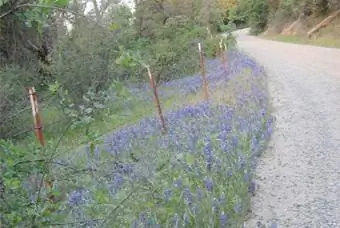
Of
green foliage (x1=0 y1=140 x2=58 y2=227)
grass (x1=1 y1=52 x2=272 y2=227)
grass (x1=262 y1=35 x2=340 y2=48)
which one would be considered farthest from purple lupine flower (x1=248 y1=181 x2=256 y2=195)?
grass (x1=262 y1=35 x2=340 y2=48)

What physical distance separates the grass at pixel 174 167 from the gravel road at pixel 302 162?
250mm

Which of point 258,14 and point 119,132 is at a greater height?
point 119,132

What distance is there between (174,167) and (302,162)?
128 inches

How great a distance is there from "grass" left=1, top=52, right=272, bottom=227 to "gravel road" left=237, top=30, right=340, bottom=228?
25cm

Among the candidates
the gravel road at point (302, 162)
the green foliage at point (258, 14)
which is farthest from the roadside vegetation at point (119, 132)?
the green foliage at point (258, 14)

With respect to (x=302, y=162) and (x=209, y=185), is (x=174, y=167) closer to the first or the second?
(x=209, y=185)

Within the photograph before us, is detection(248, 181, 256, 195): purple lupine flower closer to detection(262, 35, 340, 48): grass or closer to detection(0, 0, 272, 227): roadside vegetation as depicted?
detection(0, 0, 272, 227): roadside vegetation

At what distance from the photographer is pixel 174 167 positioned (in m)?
4.06

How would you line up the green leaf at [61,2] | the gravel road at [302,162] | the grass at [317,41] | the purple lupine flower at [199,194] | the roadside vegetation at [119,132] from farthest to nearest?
the grass at [317,41] → the gravel road at [302,162] → the purple lupine flower at [199,194] → the roadside vegetation at [119,132] → the green leaf at [61,2]

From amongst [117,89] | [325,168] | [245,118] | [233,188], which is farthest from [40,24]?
[245,118]

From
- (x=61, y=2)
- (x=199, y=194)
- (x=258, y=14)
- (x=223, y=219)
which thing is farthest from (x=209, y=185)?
(x=258, y=14)

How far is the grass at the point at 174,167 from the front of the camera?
282 centimetres

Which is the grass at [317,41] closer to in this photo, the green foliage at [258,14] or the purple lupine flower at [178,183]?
the green foliage at [258,14]

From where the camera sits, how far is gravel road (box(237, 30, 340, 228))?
17.0ft
